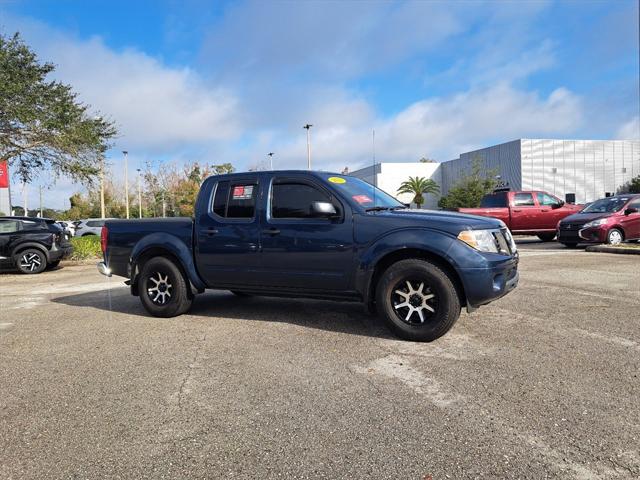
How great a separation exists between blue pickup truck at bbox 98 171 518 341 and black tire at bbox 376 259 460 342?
1cm

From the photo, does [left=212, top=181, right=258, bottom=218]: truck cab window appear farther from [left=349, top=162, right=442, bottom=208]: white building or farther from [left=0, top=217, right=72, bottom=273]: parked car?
[left=349, top=162, right=442, bottom=208]: white building

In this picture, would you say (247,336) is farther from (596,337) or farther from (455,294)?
(596,337)

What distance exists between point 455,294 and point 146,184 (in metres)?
46.4

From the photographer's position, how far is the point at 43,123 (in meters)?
15.5

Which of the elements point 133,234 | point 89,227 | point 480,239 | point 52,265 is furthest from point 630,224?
point 89,227

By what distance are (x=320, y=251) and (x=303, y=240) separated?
24 centimetres

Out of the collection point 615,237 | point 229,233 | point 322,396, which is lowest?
point 322,396

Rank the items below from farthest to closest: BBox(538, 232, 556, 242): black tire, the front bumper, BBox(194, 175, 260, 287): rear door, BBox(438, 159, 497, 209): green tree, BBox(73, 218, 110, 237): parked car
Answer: BBox(438, 159, 497, 209): green tree → BBox(73, 218, 110, 237): parked car → BBox(538, 232, 556, 242): black tire → BBox(194, 175, 260, 287): rear door → the front bumper

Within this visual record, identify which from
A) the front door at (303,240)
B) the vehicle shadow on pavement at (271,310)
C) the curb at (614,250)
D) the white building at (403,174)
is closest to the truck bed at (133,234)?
the vehicle shadow on pavement at (271,310)

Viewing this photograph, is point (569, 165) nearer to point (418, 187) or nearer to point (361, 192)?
point (418, 187)

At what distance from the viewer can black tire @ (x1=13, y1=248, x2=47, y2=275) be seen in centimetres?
1211

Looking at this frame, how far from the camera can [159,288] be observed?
20.2 feet

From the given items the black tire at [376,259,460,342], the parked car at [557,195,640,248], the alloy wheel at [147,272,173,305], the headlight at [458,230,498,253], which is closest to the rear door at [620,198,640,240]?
the parked car at [557,195,640,248]

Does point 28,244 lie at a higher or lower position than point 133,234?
lower
